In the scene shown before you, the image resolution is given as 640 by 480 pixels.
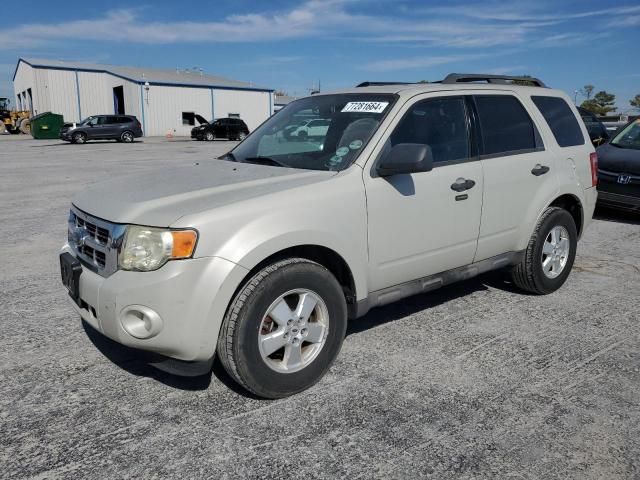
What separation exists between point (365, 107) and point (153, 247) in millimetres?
1851

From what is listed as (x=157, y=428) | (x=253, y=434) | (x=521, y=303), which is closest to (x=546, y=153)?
(x=521, y=303)

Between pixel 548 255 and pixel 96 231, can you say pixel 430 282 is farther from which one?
pixel 96 231

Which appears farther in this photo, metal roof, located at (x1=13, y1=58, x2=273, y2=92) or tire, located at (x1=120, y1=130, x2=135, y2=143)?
→ metal roof, located at (x1=13, y1=58, x2=273, y2=92)

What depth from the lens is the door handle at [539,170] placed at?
15.1 feet

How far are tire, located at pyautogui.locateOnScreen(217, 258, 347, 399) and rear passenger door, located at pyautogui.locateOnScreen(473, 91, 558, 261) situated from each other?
157 cm

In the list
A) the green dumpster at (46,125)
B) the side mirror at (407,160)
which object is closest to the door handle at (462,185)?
the side mirror at (407,160)

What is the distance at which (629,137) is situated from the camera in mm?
8961

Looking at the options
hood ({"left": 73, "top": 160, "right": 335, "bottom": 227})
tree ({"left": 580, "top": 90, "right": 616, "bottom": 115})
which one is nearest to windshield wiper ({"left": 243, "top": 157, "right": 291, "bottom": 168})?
hood ({"left": 73, "top": 160, "right": 335, "bottom": 227})

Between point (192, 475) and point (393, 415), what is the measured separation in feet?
3.59

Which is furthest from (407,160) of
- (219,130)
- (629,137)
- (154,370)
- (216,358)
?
(219,130)

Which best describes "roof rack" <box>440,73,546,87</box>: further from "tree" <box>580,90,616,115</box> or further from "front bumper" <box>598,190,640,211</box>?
"tree" <box>580,90,616,115</box>

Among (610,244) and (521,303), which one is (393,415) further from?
(610,244)

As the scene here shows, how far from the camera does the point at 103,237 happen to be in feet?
10.0

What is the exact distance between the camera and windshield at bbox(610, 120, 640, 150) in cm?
877
